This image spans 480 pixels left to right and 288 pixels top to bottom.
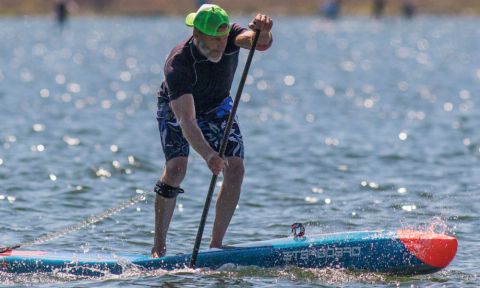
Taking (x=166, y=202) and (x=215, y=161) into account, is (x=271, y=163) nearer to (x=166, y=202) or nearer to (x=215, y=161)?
(x=166, y=202)

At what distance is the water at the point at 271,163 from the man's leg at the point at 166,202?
306 millimetres

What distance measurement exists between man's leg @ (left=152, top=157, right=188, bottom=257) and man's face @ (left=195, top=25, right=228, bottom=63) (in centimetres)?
101

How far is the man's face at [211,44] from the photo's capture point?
413 inches

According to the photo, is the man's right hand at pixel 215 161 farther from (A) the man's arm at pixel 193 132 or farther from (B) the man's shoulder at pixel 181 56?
(B) the man's shoulder at pixel 181 56

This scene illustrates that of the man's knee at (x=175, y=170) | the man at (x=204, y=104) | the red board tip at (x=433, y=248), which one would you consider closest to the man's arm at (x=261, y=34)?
the man at (x=204, y=104)

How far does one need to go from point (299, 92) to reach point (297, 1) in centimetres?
8250

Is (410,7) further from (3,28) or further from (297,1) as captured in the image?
(3,28)

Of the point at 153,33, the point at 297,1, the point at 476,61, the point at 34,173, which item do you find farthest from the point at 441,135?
the point at 297,1

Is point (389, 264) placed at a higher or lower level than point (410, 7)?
lower

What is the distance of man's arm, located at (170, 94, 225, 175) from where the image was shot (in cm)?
1034

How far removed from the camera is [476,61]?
50.1m

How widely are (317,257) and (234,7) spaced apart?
100m

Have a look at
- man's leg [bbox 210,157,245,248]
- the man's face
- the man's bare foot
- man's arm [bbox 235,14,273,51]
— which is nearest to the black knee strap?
man's leg [bbox 210,157,245,248]

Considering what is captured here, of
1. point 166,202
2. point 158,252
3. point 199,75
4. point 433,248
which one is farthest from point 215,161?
point 433,248
